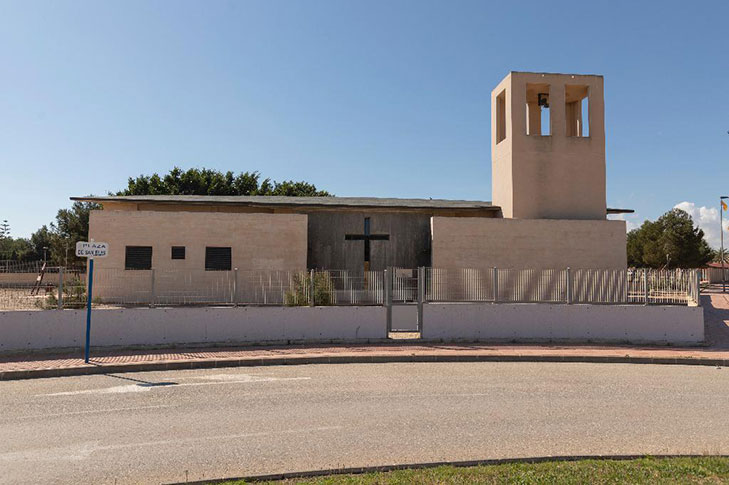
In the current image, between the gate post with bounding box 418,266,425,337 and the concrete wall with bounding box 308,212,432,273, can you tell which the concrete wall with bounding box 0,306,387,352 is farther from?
the concrete wall with bounding box 308,212,432,273

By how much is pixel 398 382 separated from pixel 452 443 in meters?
4.00

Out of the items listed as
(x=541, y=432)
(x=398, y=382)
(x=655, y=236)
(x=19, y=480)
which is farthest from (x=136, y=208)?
(x=655, y=236)

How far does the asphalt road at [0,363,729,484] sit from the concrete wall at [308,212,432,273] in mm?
13320

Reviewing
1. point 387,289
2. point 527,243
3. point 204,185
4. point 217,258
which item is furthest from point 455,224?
point 204,185

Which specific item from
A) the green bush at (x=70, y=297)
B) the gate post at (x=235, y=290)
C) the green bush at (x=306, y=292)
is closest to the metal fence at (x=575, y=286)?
the green bush at (x=306, y=292)

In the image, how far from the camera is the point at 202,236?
75.7 feet

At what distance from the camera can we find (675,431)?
6980 millimetres

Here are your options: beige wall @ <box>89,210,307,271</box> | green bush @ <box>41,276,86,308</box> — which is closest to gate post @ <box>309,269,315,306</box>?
green bush @ <box>41,276,86,308</box>

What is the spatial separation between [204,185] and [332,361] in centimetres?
4391

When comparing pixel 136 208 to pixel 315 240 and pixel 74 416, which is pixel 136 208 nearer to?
pixel 315 240

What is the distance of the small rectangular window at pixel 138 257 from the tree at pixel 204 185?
97.1 ft

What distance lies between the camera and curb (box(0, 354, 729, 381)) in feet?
36.8

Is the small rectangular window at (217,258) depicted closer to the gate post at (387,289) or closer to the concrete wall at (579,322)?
the gate post at (387,289)

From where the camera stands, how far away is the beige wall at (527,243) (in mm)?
23297
